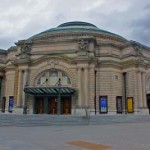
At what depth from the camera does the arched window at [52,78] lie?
1531 inches

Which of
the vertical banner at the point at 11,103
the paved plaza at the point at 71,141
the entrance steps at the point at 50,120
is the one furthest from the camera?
the vertical banner at the point at 11,103

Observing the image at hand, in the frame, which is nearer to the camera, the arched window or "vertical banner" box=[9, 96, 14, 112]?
the arched window

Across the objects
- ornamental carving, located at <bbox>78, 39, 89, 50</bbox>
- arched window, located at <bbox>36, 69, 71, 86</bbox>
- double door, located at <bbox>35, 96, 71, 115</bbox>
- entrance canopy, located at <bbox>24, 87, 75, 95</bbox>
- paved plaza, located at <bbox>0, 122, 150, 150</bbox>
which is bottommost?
paved plaza, located at <bbox>0, 122, 150, 150</bbox>

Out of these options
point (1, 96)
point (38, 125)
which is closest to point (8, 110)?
point (1, 96)

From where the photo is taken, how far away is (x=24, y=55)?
40469 millimetres

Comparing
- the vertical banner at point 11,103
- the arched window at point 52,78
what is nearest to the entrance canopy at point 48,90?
the arched window at point 52,78

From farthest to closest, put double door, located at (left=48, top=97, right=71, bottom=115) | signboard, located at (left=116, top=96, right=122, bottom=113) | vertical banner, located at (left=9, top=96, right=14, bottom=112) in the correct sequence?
vertical banner, located at (left=9, top=96, right=14, bottom=112)
signboard, located at (left=116, top=96, right=122, bottom=113)
double door, located at (left=48, top=97, right=71, bottom=115)

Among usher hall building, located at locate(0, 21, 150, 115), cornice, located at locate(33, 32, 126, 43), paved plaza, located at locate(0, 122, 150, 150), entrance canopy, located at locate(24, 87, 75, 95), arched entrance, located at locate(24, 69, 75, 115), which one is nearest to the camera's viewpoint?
paved plaza, located at locate(0, 122, 150, 150)

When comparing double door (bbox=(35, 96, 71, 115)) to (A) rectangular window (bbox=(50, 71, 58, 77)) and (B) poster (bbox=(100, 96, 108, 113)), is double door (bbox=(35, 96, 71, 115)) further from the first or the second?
(B) poster (bbox=(100, 96, 108, 113))

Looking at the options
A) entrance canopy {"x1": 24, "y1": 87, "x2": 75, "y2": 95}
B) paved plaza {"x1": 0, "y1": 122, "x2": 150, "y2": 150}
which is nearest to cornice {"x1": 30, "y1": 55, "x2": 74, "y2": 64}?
entrance canopy {"x1": 24, "y1": 87, "x2": 75, "y2": 95}

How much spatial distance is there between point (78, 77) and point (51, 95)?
5.35m

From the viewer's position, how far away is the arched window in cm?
3888

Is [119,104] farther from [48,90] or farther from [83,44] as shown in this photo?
[48,90]

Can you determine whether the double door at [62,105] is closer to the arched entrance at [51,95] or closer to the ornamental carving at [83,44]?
the arched entrance at [51,95]
